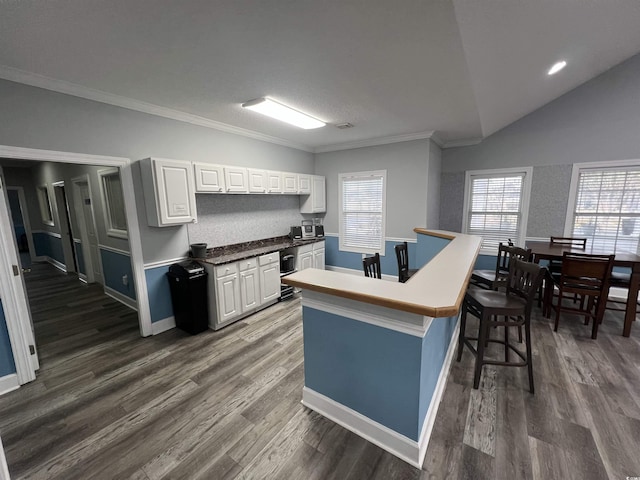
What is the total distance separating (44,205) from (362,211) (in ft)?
24.6

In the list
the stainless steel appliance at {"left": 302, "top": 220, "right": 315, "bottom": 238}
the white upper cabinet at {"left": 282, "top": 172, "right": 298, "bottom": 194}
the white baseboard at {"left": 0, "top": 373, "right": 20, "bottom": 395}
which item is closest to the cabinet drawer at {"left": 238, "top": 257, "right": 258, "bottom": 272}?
the white upper cabinet at {"left": 282, "top": 172, "right": 298, "bottom": 194}

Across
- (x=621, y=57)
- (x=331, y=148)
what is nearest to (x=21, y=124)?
(x=331, y=148)

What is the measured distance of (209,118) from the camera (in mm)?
3383

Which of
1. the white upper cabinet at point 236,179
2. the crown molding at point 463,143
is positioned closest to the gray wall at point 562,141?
the crown molding at point 463,143

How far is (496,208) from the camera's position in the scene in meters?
4.75

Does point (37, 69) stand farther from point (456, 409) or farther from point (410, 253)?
point (410, 253)

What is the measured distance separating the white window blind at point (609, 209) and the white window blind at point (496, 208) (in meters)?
0.76

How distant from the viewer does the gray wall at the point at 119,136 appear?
220 cm

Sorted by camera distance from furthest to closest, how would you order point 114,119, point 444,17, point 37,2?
point 114,119, point 444,17, point 37,2

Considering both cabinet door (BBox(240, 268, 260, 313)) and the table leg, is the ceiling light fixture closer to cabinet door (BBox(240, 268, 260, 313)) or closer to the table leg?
cabinet door (BBox(240, 268, 260, 313))

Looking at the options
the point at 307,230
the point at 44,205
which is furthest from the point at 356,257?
the point at 44,205

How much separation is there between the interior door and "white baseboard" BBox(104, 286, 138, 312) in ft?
1.51

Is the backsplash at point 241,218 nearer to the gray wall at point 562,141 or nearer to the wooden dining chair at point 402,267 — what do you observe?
the wooden dining chair at point 402,267

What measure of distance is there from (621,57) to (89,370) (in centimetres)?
723
